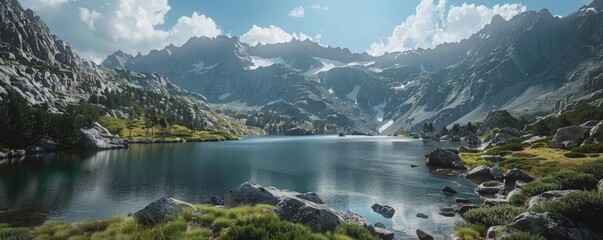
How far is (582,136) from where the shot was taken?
9106cm

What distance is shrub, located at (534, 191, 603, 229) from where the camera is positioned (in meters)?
21.2

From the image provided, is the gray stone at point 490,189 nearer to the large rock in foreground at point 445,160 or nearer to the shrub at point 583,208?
the large rock in foreground at point 445,160

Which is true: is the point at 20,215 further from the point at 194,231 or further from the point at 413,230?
the point at 413,230

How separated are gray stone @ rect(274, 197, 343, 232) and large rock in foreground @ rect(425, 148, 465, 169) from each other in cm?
7528

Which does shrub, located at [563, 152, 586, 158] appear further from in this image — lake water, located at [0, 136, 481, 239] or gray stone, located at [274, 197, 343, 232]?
gray stone, located at [274, 197, 343, 232]

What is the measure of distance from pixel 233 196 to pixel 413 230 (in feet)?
59.9

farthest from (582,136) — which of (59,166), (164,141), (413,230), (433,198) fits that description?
(164,141)

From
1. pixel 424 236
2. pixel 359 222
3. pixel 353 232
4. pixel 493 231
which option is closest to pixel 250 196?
pixel 359 222

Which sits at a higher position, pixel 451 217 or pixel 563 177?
pixel 563 177

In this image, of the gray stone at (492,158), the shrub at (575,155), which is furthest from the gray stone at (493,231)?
the gray stone at (492,158)

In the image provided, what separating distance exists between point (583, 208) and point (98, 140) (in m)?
157

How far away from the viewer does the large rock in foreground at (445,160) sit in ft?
286

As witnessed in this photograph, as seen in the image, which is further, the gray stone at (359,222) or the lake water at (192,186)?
the lake water at (192,186)

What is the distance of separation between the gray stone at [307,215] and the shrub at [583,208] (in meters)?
14.2
